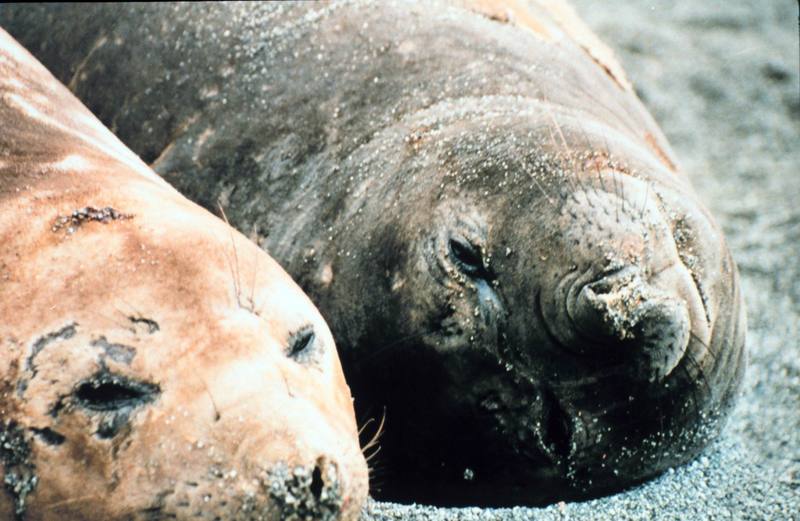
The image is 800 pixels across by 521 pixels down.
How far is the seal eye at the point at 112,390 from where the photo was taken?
88.0 inches

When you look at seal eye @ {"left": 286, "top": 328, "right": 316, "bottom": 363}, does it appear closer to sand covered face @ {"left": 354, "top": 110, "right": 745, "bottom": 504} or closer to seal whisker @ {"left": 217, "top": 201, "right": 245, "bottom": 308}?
seal whisker @ {"left": 217, "top": 201, "right": 245, "bottom": 308}

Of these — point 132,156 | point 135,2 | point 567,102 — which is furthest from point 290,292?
point 135,2

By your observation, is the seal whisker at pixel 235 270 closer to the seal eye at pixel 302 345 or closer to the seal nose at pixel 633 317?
the seal eye at pixel 302 345

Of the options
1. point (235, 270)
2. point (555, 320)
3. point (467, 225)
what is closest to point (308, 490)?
point (235, 270)

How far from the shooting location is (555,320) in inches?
113

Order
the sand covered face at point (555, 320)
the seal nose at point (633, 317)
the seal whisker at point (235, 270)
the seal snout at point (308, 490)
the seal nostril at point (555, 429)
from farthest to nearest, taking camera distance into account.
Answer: the seal nostril at point (555, 429), the sand covered face at point (555, 320), the seal nose at point (633, 317), the seal whisker at point (235, 270), the seal snout at point (308, 490)

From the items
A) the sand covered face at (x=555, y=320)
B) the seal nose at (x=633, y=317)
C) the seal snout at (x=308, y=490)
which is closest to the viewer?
the seal snout at (x=308, y=490)

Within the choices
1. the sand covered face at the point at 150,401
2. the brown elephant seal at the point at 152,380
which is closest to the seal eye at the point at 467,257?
the brown elephant seal at the point at 152,380

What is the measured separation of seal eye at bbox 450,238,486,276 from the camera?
3033 millimetres

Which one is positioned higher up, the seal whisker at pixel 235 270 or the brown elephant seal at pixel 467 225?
the seal whisker at pixel 235 270

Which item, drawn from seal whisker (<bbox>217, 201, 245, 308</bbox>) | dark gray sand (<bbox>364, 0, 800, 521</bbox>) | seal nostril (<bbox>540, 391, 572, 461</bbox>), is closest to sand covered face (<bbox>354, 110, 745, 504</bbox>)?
seal nostril (<bbox>540, 391, 572, 461</bbox>)

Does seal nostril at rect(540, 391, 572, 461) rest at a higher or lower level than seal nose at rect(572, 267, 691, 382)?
lower

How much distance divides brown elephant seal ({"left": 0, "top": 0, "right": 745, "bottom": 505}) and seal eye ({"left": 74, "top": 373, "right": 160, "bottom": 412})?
0.99 metres

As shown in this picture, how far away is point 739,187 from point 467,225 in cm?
293
